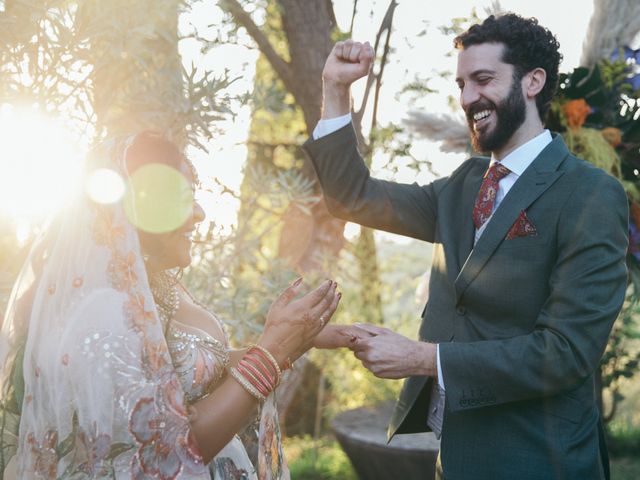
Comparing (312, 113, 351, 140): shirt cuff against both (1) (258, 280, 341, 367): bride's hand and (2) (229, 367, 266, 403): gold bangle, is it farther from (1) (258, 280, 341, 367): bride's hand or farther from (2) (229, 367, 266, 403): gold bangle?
(2) (229, 367, 266, 403): gold bangle

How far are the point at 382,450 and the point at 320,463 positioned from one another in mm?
1776

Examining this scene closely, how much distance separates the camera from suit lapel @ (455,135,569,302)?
254 centimetres

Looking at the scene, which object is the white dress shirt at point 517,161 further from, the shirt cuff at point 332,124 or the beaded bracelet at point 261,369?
the beaded bracelet at point 261,369

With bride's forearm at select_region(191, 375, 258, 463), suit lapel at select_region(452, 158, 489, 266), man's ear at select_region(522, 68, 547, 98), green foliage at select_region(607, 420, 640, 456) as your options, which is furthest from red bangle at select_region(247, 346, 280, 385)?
green foliage at select_region(607, 420, 640, 456)

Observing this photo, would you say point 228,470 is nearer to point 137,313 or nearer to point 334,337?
point 334,337

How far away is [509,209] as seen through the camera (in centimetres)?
256

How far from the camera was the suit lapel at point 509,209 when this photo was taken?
2538mm

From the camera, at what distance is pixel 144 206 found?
7.82 ft

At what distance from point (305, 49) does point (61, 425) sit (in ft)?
16.2

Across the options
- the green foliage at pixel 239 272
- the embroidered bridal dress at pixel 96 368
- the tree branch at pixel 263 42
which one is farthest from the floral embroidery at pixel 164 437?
the tree branch at pixel 263 42

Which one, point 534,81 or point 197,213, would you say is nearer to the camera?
point 197,213

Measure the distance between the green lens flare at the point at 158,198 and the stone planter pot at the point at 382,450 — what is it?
288 centimetres

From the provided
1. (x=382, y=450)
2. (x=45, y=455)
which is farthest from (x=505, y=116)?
(x=382, y=450)

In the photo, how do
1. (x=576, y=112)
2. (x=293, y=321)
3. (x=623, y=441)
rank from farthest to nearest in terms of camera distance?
(x=623, y=441)
(x=576, y=112)
(x=293, y=321)
